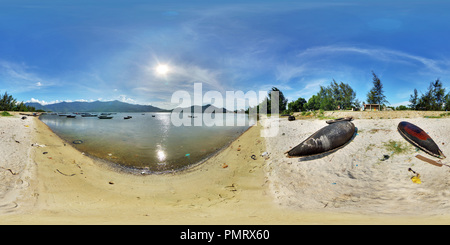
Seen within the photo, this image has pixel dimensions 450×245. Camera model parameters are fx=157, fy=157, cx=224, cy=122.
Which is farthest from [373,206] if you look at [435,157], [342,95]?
[342,95]

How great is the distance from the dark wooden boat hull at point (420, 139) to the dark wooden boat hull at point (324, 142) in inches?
102

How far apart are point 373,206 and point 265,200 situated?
3.21m

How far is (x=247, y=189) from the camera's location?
7016 mm

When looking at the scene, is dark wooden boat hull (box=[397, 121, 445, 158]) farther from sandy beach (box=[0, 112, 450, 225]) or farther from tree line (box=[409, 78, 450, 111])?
tree line (box=[409, 78, 450, 111])

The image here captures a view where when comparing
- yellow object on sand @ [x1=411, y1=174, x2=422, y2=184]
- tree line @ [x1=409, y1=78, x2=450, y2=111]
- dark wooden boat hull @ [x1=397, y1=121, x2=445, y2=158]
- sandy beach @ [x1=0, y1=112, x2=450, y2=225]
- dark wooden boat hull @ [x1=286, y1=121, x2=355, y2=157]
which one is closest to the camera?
sandy beach @ [x1=0, y1=112, x2=450, y2=225]

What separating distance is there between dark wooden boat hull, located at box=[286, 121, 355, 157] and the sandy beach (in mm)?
368

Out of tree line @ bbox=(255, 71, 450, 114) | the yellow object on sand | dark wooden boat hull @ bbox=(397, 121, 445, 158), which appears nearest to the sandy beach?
the yellow object on sand

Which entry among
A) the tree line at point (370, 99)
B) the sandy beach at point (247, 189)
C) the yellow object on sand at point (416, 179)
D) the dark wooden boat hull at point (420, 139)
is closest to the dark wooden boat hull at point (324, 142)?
the sandy beach at point (247, 189)

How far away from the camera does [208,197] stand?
6.58 metres

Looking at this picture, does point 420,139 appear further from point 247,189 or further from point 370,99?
point 370,99

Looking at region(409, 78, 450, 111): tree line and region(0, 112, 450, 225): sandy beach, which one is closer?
region(0, 112, 450, 225): sandy beach

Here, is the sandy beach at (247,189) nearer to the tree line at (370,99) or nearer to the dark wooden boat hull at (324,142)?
the dark wooden boat hull at (324,142)

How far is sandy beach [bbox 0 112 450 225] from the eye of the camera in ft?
14.1

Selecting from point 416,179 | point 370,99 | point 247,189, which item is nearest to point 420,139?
point 416,179
